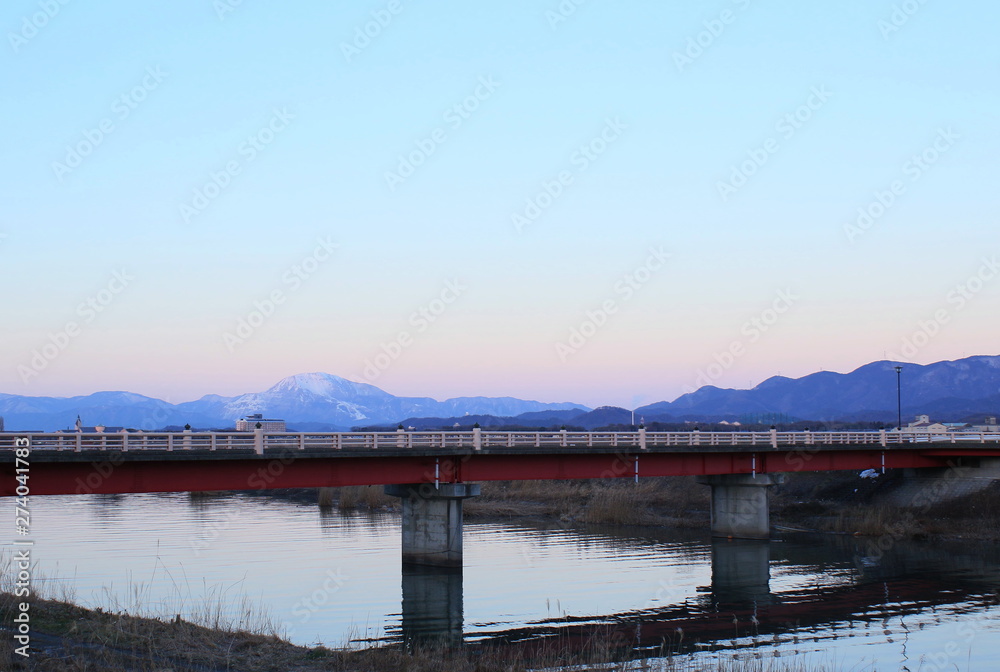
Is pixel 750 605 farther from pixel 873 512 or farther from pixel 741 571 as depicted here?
pixel 873 512

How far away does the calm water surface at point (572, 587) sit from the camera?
111 feet

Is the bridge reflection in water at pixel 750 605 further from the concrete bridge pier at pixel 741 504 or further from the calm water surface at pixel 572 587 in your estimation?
the concrete bridge pier at pixel 741 504

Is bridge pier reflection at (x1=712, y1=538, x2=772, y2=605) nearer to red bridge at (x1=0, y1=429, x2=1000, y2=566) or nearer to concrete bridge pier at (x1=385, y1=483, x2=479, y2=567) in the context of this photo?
red bridge at (x1=0, y1=429, x2=1000, y2=566)

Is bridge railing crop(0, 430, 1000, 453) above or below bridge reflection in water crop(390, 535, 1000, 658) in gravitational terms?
above

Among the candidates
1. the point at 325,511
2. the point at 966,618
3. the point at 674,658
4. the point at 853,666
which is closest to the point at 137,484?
the point at 674,658

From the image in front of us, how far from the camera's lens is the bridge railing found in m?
40.9

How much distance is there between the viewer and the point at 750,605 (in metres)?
41.6

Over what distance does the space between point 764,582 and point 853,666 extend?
18588mm

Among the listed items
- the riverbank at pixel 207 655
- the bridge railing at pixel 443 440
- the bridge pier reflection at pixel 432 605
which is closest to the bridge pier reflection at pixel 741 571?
the bridge railing at pixel 443 440

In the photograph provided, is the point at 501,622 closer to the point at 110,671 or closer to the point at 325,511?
the point at 110,671

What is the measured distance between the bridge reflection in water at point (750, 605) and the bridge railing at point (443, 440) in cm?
710

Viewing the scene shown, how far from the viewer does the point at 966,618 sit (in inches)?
1474

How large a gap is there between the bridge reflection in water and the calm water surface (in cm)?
→ 12

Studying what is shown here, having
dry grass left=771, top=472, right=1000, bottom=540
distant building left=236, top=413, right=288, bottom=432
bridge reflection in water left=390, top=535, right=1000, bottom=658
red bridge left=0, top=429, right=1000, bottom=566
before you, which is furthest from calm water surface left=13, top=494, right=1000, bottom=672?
distant building left=236, top=413, right=288, bottom=432
